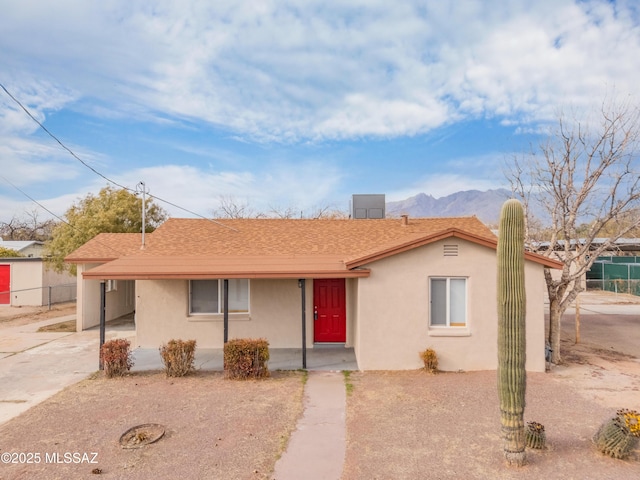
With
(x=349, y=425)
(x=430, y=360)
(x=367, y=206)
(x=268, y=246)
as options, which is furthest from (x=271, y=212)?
(x=349, y=425)

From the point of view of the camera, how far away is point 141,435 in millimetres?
6551

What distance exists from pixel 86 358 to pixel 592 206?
16.2 m

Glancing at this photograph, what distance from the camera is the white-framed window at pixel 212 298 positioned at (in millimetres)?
12852

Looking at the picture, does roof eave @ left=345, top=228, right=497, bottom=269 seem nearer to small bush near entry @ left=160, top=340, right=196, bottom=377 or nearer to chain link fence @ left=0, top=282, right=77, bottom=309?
small bush near entry @ left=160, top=340, right=196, bottom=377

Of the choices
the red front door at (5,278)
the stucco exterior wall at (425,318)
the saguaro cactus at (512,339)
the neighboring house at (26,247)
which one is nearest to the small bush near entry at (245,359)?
the stucco exterior wall at (425,318)

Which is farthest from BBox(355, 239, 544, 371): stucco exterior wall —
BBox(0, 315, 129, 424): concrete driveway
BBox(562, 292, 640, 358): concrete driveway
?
BBox(0, 315, 129, 424): concrete driveway

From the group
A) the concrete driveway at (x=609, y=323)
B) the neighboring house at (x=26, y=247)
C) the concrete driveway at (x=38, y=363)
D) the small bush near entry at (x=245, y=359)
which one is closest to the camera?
the concrete driveway at (x=38, y=363)

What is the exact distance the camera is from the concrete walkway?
18.0ft

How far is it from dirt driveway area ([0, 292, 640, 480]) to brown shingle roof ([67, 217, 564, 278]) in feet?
9.26

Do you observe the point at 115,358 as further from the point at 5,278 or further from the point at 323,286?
the point at 5,278

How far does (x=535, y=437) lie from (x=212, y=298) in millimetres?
9876

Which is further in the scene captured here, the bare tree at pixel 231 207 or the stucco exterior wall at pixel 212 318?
the bare tree at pixel 231 207

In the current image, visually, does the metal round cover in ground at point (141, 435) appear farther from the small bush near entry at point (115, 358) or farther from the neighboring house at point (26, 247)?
the neighboring house at point (26, 247)

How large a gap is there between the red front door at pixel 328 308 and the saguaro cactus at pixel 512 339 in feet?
25.0
